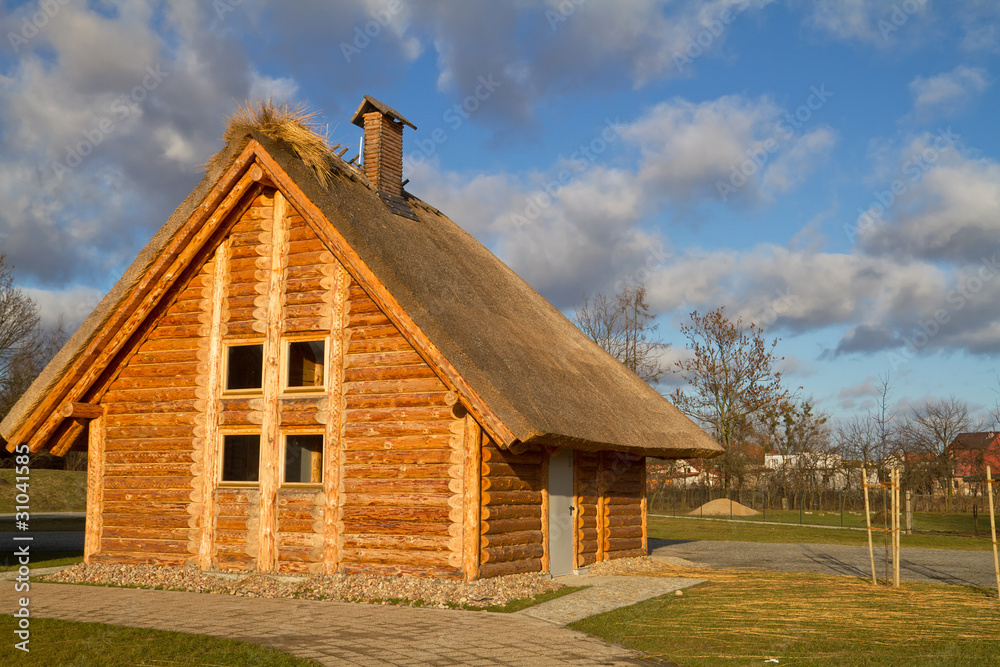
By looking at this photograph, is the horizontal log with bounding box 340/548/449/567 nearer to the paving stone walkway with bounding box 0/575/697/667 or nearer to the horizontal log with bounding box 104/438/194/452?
the paving stone walkway with bounding box 0/575/697/667

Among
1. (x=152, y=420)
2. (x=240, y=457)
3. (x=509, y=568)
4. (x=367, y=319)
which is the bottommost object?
(x=509, y=568)

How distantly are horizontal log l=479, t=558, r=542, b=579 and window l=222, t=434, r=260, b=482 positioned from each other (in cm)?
457

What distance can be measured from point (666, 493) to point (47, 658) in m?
41.3

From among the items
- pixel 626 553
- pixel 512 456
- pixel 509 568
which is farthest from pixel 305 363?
pixel 626 553

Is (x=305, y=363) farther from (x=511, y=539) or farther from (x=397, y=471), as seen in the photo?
(x=511, y=539)

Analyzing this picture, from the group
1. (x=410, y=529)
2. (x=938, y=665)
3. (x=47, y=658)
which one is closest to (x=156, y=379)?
(x=410, y=529)

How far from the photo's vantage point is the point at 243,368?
50.0 feet

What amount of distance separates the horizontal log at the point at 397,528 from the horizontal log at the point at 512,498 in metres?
0.78

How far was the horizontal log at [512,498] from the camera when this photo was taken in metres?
12.9

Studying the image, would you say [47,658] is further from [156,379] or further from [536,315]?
[536,315]

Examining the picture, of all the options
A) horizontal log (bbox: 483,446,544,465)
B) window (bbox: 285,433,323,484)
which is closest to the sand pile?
horizontal log (bbox: 483,446,544,465)

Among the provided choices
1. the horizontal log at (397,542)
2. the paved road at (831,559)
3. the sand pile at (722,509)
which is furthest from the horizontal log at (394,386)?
the sand pile at (722,509)

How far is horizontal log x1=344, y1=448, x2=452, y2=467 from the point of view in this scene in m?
13.0

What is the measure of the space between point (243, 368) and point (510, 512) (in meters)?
5.77
